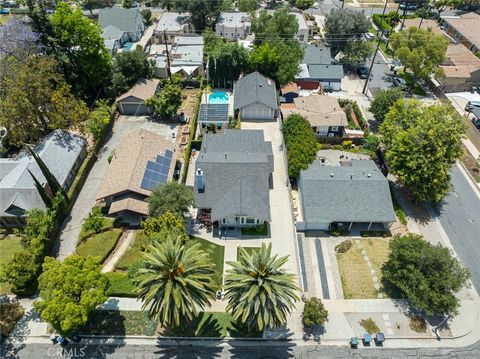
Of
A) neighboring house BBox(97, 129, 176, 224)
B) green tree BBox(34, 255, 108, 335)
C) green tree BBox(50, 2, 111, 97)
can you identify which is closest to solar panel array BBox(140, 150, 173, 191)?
neighboring house BBox(97, 129, 176, 224)

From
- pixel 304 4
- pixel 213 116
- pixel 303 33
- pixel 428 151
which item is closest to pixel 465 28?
pixel 303 33

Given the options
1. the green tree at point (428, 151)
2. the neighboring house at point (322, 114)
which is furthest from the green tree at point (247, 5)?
the green tree at point (428, 151)

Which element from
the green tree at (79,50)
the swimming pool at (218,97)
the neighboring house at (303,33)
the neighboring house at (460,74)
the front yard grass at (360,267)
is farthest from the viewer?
the neighboring house at (303,33)

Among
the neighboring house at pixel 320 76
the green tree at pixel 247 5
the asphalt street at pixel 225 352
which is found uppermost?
the green tree at pixel 247 5

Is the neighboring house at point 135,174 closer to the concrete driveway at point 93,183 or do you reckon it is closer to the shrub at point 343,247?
the concrete driveway at point 93,183

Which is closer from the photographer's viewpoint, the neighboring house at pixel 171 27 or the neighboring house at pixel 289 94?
the neighboring house at pixel 289 94
